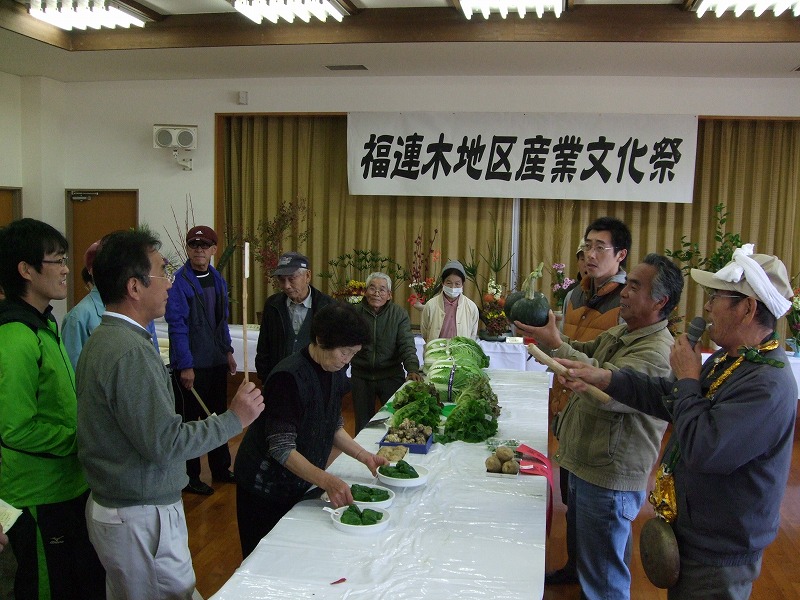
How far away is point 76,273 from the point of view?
705 centimetres

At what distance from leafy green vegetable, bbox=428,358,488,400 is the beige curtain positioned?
107 inches

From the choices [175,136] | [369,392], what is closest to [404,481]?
[369,392]

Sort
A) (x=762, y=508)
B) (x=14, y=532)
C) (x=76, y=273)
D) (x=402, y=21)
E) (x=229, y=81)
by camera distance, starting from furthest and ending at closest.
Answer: (x=76, y=273)
(x=229, y=81)
(x=402, y=21)
(x=14, y=532)
(x=762, y=508)

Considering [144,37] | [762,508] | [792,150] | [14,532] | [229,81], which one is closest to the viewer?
[762,508]

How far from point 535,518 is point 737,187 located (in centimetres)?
490

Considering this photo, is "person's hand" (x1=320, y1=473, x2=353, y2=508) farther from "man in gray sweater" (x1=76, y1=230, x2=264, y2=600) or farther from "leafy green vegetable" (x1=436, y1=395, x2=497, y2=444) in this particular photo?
"leafy green vegetable" (x1=436, y1=395, x2=497, y2=444)

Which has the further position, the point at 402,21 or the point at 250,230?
the point at 250,230

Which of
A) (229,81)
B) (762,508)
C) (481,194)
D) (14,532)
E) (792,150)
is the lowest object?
(14,532)

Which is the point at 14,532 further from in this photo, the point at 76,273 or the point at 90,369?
the point at 76,273

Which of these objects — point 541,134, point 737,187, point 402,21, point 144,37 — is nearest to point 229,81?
point 144,37

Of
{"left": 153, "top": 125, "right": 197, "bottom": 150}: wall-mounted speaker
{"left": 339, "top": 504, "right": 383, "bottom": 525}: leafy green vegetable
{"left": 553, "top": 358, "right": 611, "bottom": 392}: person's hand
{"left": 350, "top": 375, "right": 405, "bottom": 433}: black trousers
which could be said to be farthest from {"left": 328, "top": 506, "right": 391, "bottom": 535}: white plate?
{"left": 153, "top": 125, "right": 197, "bottom": 150}: wall-mounted speaker

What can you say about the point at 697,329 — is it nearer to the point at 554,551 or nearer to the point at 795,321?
the point at 554,551

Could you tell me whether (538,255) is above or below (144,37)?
below

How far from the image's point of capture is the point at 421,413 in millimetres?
2939
